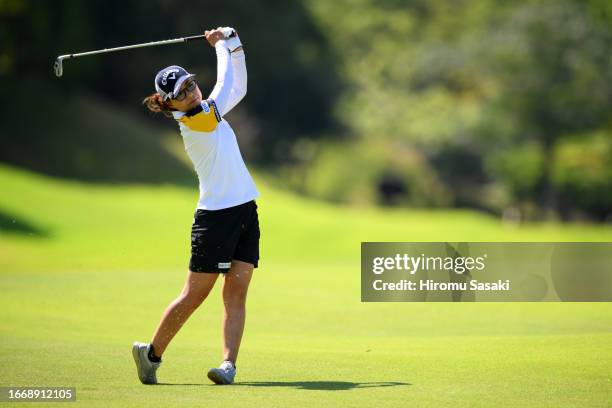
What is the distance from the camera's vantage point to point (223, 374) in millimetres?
7961

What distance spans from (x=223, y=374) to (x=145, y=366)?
57cm

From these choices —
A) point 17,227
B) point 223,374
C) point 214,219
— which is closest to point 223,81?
point 214,219

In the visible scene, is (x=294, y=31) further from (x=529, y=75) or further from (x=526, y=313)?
(x=526, y=313)

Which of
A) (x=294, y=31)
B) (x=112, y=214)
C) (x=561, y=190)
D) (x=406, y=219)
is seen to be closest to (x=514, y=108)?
(x=561, y=190)

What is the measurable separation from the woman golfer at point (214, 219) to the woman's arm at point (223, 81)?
0.01m

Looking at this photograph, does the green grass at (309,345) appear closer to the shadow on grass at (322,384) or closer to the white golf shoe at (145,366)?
the shadow on grass at (322,384)

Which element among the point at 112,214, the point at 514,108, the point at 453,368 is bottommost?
the point at 453,368

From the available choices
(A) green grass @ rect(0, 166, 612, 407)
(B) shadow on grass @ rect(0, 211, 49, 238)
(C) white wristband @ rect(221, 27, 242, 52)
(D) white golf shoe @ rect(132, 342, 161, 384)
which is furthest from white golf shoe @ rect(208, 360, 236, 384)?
(B) shadow on grass @ rect(0, 211, 49, 238)

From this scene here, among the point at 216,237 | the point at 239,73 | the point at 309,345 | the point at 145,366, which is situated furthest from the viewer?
the point at 309,345

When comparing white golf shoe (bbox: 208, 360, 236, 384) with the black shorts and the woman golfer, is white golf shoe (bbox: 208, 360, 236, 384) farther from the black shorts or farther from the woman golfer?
the black shorts

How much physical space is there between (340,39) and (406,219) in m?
47.3

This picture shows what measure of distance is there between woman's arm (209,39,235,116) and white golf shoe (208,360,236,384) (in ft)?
5.96

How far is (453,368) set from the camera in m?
8.63

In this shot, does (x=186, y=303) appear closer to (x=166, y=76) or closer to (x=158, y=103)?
(x=158, y=103)
